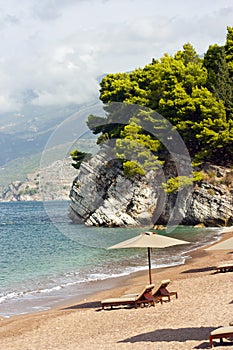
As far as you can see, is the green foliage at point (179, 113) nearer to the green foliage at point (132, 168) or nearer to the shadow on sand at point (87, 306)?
the green foliage at point (132, 168)

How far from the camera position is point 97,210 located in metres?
53.2

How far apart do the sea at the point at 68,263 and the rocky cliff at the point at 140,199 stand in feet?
8.28

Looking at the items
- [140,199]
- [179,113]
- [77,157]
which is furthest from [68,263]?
[77,157]

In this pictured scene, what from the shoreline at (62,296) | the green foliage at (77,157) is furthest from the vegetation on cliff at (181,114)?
the shoreline at (62,296)

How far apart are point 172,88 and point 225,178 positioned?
10.8 meters

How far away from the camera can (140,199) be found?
5134 cm

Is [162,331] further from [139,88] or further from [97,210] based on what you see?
[139,88]

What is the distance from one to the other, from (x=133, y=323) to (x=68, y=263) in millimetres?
16980

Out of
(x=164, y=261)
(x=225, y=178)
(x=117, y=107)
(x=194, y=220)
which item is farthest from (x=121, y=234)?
(x=117, y=107)

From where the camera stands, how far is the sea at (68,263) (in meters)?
20.9

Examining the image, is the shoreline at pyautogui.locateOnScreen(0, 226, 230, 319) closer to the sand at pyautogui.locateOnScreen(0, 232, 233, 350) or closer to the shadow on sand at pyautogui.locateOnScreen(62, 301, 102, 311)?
the sand at pyautogui.locateOnScreen(0, 232, 233, 350)

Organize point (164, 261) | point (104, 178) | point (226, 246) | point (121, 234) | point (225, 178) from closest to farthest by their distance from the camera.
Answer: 1. point (226, 246)
2. point (164, 261)
3. point (121, 234)
4. point (225, 178)
5. point (104, 178)

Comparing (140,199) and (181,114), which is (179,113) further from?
(140,199)

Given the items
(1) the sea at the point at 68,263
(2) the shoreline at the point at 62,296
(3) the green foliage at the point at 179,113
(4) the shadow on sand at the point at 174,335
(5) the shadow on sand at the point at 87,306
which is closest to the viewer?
(4) the shadow on sand at the point at 174,335
